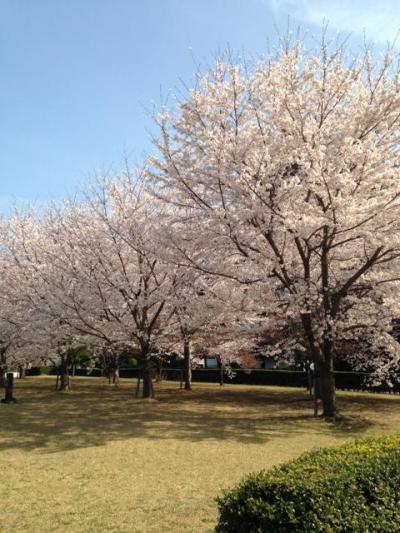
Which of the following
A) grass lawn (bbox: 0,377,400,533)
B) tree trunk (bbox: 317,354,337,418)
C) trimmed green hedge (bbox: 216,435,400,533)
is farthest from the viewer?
tree trunk (bbox: 317,354,337,418)

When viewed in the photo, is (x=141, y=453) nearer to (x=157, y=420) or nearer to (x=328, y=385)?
(x=157, y=420)

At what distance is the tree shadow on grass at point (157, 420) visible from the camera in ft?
36.3

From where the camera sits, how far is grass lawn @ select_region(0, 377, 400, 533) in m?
5.83

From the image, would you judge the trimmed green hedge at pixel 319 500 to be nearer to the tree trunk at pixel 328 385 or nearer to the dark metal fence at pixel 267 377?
the tree trunk at pixel 328 385

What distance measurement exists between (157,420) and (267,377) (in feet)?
60.1

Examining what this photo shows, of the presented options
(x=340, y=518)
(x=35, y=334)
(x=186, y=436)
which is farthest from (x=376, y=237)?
(x=35, y=334)

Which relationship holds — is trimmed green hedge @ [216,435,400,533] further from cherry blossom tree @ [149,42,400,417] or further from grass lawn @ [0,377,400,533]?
cherry blossom tree @ [149,42,400,417]

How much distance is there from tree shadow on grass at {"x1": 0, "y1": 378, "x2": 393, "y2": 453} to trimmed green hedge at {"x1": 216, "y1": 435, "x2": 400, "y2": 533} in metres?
6.68

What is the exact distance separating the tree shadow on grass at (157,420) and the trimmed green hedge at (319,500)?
Result: 668 cm

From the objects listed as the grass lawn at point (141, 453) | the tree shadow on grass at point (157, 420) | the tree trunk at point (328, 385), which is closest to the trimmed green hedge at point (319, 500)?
the grass lawn at point (141, 453)

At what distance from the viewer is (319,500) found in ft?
12.1

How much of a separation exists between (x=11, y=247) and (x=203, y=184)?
13438 mm

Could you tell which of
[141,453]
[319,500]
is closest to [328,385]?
→ [141,453]

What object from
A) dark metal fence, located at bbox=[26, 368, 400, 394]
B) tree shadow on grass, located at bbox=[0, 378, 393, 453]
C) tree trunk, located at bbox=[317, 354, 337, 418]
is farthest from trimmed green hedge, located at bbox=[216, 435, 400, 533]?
dark metal fence, located at bbox=[26, 368, 400, 394]
